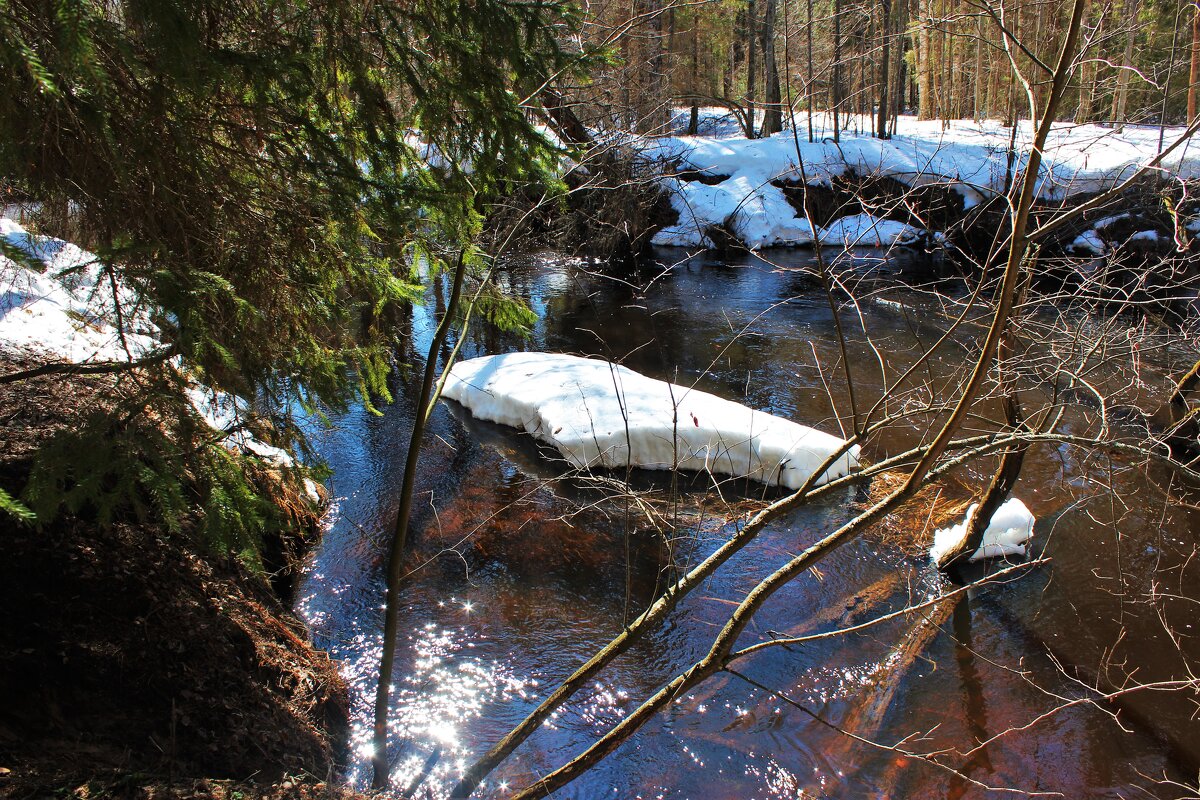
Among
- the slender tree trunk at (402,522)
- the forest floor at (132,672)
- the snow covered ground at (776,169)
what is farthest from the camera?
the snow covered ground at (776,169)

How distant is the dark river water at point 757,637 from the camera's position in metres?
4.43

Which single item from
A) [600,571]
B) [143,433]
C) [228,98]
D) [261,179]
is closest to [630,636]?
[143,433]

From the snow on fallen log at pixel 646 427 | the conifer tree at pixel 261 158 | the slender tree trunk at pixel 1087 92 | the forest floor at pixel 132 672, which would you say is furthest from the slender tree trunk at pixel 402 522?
the snow on fallen log at pixel 646 427

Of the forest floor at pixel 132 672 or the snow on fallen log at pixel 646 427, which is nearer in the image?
the forest floor at pixel 132 672

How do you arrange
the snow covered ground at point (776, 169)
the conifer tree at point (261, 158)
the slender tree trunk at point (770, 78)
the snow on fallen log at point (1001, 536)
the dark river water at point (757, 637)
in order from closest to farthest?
the conifer tree at point (261, 158) < the dark river water at point (757, 637) < the snow on fallen log at point (1001, 536) < the snow covered ground at point (776, 169) < the slender tree trunk at point (770, 78)

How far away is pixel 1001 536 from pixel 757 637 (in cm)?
243

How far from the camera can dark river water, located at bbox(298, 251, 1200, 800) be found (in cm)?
443

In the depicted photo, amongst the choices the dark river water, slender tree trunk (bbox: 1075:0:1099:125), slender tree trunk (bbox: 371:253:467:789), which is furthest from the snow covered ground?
slender tree trunk (bbox: 371:253:467:789)

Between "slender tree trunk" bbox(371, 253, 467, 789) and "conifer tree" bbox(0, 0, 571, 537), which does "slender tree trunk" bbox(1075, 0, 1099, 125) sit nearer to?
"conifer tree" bbox(0, 0, 571, 537)

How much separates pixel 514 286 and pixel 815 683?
11.6m

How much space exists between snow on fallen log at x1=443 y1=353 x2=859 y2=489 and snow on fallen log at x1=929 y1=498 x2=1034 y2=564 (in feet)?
3.78

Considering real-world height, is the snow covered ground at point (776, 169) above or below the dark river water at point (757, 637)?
above

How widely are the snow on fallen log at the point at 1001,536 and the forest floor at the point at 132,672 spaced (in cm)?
498

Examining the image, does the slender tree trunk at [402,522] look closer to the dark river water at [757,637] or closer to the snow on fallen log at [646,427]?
the dark river water at [757,637]
